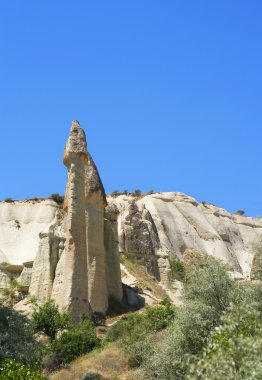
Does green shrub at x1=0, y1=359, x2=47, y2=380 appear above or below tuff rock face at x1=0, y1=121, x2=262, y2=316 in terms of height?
below

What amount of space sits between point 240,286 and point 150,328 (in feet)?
20.4

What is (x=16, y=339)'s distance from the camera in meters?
22.3

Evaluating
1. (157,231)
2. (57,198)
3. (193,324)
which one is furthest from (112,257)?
(57,198)

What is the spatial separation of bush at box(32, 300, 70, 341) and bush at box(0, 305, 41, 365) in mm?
7236

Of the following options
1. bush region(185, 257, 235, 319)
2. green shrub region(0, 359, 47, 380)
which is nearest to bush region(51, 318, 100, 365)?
Result: bush region(185, 257, 235, 319)

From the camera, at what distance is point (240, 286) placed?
25906mm

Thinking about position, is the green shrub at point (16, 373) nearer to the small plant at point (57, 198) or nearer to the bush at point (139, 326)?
the bush at point (139, 326)

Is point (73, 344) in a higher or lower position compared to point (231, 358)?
higher

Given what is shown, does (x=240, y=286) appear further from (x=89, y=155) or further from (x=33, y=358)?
(x=89, y=155)

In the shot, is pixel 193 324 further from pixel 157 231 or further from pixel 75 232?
pixel 157 231

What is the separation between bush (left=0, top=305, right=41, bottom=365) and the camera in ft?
69.9

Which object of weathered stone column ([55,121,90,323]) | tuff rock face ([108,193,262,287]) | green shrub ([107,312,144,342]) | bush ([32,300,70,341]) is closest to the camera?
green shrub ([107,312,144,342])

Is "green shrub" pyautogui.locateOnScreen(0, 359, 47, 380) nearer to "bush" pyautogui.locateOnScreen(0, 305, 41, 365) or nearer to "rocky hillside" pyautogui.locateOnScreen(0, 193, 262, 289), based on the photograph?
"bush" pyautogui.locateOnScreen(0, 305, 41, 365)

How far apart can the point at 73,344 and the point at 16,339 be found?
292 inches
